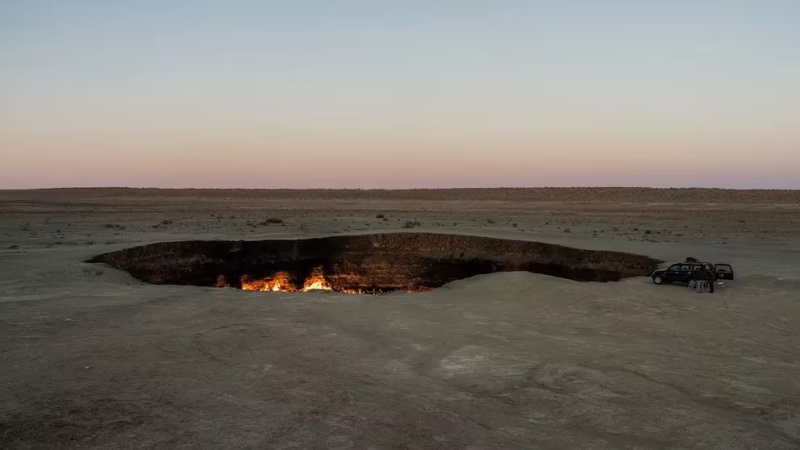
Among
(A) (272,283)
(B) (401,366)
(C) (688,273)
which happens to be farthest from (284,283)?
(B) (401,366)

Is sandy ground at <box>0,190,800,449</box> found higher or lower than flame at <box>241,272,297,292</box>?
higher

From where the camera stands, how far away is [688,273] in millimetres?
15398

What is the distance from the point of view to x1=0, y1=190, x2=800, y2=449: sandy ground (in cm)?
617

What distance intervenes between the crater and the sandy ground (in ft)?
21.0

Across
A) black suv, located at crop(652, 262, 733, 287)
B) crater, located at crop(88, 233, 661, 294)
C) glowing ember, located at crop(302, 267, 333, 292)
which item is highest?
black suv, located at crop(652, 262, 733, 287)

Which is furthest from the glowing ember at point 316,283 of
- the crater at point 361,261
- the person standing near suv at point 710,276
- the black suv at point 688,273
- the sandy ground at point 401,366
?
the person standing near suv at point 710,276

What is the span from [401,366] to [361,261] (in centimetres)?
1665

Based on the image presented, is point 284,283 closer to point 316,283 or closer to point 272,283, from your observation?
point 272,283

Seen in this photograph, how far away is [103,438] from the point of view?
581cm

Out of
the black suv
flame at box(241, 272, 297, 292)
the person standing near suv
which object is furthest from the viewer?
flame at box(241, 272, 297, 292)

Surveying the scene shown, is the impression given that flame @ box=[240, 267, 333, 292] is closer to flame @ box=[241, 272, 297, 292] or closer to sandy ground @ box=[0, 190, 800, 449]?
flame @ box=[241, 272, 297, 292]

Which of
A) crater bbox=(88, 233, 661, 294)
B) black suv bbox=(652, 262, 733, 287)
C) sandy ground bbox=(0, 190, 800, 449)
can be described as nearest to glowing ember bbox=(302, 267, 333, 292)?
crater bbox=(88, 233, 661, 294)

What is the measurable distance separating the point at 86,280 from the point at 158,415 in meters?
10.9

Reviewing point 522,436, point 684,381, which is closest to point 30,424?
point 522,436
